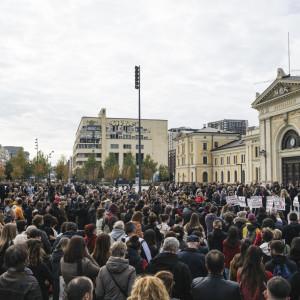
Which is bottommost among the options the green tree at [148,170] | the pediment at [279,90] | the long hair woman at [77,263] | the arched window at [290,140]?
the long hair woman at [77,263]

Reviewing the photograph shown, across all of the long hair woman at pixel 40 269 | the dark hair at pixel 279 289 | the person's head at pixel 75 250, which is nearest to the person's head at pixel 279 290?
the dark hair at pixel 279 289

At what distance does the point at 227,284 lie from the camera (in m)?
4.97

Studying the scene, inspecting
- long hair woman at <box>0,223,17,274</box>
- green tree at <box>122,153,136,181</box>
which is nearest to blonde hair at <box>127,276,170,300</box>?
long hair woman at <box>0,223,17,274</box>

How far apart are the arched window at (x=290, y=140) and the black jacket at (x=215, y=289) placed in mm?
42774

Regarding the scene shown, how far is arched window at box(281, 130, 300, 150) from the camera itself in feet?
149

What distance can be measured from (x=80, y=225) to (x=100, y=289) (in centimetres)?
933

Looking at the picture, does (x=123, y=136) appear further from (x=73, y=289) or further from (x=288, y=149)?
(x=73, y=289)

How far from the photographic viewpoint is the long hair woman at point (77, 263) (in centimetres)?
586

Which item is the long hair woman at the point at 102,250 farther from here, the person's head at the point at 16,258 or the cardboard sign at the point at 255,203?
the cardboard sign at the point at 255,203

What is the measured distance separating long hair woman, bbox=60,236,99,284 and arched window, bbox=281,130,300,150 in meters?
42.6

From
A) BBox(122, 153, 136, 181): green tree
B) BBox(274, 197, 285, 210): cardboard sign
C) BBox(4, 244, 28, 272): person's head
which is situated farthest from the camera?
BBox(122, 153, 136, 181): green tree

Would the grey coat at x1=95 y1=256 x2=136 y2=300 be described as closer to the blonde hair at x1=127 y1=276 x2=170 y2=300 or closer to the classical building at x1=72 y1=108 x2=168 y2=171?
the blonde hair at x1=127 y1=276 x2=170 y2=300

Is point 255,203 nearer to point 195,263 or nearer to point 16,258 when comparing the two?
point 195,263

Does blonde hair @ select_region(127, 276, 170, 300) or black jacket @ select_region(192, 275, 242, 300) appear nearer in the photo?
blonde hair @ select_region(127, 276, 170, 300)
